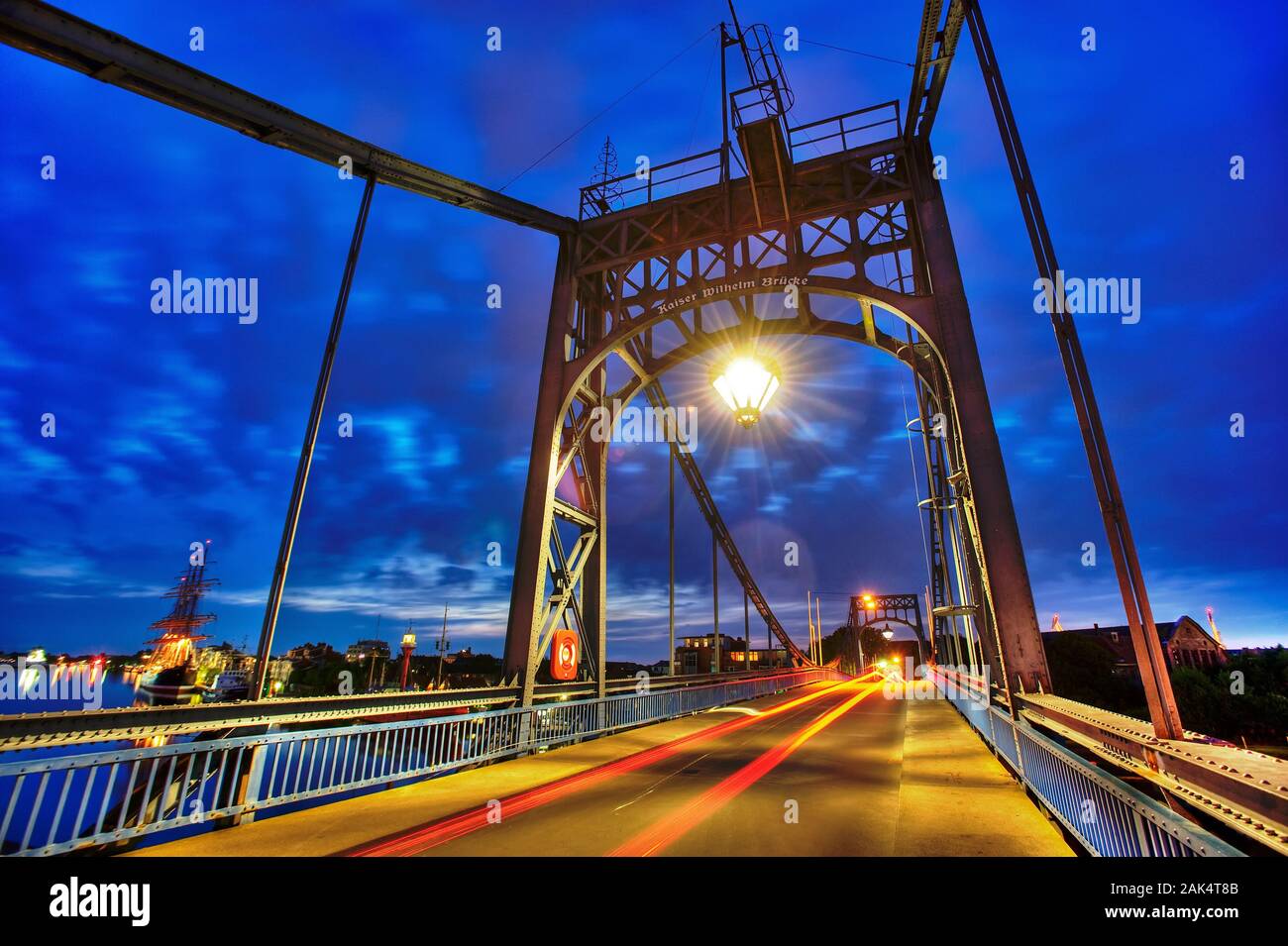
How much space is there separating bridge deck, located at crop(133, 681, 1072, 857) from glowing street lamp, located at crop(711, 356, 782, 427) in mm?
5537

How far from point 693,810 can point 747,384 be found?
6030 mm

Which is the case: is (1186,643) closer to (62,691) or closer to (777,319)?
(777,319)

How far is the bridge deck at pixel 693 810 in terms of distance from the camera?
4988 millimetres

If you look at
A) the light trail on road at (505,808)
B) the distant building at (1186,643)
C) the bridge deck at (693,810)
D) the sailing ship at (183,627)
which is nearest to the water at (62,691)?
the sailing ship at (183,627)

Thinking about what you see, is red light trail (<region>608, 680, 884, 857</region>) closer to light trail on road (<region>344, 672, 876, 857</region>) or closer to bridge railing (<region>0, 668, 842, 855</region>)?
light trail on road (<region>344, 672, 876, 857</region>)

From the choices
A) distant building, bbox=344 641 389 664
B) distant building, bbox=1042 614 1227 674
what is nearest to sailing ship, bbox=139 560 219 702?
distant building, bbox=344 641 389 664

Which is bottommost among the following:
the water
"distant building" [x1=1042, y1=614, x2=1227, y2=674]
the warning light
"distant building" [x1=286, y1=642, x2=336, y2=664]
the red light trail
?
the water

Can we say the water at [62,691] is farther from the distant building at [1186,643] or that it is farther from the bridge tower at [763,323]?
the distant building at [1186,643]

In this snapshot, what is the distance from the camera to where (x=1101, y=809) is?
3969 millimetres

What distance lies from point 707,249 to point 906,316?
5.00m

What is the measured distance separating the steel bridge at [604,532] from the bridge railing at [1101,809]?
25mm

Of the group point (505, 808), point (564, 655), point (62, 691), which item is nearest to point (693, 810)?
point (505, 808)

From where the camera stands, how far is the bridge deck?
499cm

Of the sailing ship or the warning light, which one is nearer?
the warning light
